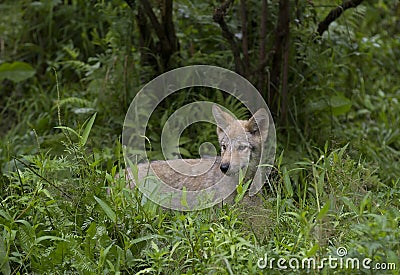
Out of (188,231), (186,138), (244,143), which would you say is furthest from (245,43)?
(188,231)

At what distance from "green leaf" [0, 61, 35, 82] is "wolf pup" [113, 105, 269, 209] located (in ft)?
8.24

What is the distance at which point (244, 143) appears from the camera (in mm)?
4676

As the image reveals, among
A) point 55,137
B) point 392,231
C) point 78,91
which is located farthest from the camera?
point 78,91

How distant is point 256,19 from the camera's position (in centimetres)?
612

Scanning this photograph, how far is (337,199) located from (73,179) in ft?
5.30

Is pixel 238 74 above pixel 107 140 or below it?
above

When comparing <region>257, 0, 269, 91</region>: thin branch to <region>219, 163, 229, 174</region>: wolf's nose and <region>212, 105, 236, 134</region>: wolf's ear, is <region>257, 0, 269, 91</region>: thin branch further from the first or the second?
<region>219, 163, 229, 174</region>: wolf's nose

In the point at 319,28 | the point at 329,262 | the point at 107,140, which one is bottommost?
the point at 107,140

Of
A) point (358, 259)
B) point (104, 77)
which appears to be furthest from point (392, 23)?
point (358, 259)

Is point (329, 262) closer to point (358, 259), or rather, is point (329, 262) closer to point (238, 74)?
point (358, 259)

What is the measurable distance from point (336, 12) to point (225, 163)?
73.5 inches

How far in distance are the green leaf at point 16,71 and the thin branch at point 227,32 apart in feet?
7.90

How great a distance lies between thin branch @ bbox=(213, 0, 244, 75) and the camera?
17.0ft

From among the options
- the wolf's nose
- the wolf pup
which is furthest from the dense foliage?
the wolf's nose
